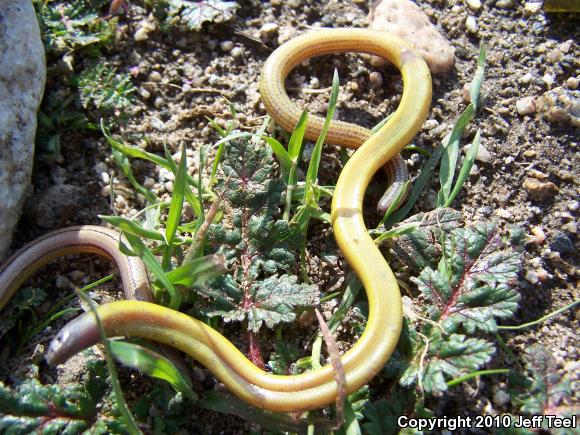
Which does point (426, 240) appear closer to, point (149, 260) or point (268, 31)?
point (149, 260)

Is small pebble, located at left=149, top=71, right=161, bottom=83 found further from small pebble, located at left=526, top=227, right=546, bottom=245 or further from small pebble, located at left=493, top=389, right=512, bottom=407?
small pebble, located at left=493, top=389, right=512, bottom=407

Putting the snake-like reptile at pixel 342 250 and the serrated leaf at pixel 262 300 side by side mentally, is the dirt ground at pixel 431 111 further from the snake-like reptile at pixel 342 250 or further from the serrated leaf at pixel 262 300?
the serrated leaf at pixel 262 300

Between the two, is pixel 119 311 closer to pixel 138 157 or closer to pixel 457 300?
pixel 138 157

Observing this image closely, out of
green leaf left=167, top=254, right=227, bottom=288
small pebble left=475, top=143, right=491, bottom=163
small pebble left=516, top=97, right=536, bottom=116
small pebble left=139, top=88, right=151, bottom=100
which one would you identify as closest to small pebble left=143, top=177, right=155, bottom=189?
small pebble left=139, top=88, right=151, bottom=100

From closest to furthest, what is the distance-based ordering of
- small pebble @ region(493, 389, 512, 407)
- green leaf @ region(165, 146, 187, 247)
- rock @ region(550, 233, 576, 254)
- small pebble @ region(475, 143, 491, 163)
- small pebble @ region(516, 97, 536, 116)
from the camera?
1. green leaf @ region(165, 146, 187, 247)
2. small pebble @ region(493, 389, 512, 407)
3. rock @ region(550, 233, 576, 254)
4. small pebble @ region(475, 143, 491, 163)
5. small pebble @ region(516, 97, 536, 116)

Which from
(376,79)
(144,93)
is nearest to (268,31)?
(376,79)
